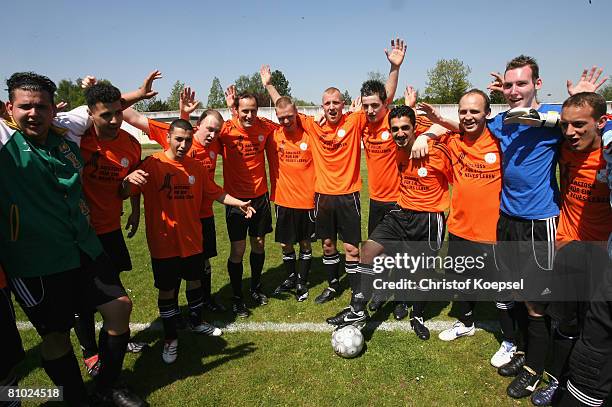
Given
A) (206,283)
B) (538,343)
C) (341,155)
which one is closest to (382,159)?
(341,155)

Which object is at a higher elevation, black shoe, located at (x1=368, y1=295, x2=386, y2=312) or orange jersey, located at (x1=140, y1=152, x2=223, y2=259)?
orange jersey, located at (x1=140, y1=152, x2=223, y2=259)

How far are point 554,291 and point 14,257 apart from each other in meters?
3.95

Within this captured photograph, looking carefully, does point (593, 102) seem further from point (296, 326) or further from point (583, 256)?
point (296, 326)

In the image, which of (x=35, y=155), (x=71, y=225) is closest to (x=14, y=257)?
(x=71, y=225)

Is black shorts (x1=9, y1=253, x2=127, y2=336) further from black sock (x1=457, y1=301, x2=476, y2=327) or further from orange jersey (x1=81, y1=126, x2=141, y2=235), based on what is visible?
black sock (x1=457, y1=301, x2=476, y2=327)

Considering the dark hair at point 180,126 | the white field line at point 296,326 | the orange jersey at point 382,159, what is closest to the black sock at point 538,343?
the white field line at point 296,326

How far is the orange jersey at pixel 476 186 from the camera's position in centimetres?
354

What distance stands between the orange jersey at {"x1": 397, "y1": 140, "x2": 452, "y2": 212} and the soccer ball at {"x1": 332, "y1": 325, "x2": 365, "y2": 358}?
148 cm

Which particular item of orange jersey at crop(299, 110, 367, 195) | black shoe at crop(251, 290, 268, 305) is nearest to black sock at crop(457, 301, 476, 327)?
orange jersey at crop(299, 110, 367, 195)

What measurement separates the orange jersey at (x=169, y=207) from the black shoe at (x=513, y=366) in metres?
3.03

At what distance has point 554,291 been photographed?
9.98 feet

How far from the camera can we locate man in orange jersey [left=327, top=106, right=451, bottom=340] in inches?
161

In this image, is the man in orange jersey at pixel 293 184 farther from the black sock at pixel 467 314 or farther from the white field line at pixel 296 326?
the black sock at pixel 467 314

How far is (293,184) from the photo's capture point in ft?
16.5
